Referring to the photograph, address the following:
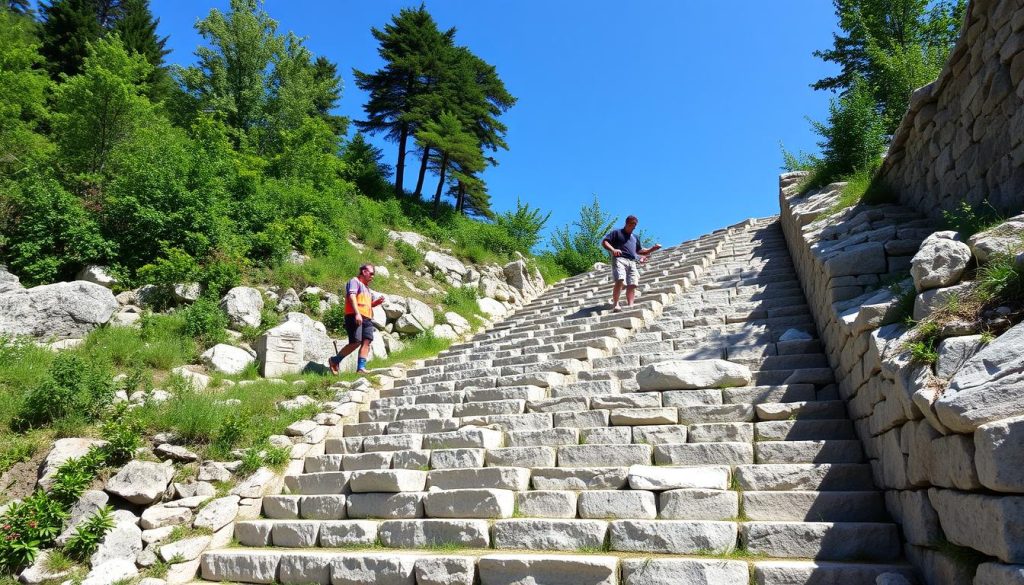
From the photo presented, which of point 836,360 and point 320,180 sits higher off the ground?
point 320,180

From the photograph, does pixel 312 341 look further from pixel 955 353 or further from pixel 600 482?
pixel 955 353

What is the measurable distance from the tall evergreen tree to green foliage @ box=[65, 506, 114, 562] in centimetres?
2172

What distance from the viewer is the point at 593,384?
6523 mm

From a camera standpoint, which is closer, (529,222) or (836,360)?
(836,360)

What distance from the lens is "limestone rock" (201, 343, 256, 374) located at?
8844 mm

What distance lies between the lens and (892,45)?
49.8 ft

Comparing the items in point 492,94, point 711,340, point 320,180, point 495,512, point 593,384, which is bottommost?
point 495,512

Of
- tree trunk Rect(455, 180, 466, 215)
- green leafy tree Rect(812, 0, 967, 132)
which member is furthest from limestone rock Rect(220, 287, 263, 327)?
tree trunk Rect(455, 180, 466, 215)

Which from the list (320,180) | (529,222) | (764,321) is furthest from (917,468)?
(529,222)

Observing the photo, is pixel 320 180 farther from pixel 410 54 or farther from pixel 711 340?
pixel 711 340

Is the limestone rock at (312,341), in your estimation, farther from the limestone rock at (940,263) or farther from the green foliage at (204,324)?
the limestone rock at (940,263)

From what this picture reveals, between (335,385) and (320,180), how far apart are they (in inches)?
425

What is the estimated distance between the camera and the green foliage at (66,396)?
6.39 meters

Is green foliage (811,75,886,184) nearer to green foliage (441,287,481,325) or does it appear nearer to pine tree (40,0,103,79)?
green foliage (441,287,481,325)
